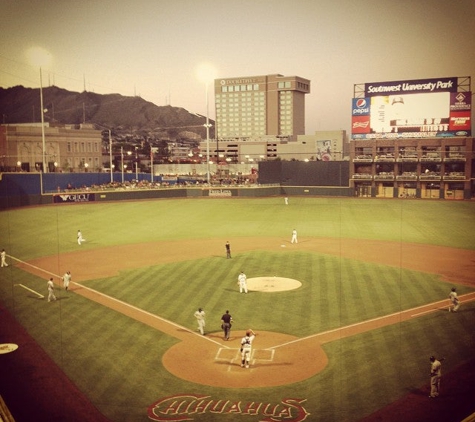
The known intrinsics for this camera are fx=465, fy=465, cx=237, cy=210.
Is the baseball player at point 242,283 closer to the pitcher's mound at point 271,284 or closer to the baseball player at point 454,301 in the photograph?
the pitcher's mound at point 271,284

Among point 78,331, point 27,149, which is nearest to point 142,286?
point 78,331

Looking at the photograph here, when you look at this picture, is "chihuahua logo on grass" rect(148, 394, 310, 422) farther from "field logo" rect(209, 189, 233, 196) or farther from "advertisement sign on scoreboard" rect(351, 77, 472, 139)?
"advertisement sign on scoreboard" rect(351, 77, 472, 139)

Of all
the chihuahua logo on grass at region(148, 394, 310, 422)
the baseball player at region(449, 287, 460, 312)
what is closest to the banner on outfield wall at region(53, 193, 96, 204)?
the baseball player at region(449, 287, 460, 312)

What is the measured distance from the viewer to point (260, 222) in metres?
59.4

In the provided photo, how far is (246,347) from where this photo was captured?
17922 mm

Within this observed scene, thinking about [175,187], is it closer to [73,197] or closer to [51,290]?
[73,197]

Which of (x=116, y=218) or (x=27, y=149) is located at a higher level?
(x=27, y=149)

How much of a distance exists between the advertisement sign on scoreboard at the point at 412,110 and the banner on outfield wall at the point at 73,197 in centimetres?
5022

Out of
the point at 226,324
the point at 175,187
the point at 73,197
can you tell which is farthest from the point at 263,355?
the point at 175,187

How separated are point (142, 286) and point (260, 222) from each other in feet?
101

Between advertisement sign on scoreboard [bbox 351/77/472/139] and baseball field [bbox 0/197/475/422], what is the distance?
3754 centimetres

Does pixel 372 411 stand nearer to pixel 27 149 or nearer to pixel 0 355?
pixel 0 355

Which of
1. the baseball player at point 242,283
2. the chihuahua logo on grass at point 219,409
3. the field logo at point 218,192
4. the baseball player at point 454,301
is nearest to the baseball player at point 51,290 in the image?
the baseball player at point 242,283

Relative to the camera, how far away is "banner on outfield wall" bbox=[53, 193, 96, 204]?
71625 millimetres
